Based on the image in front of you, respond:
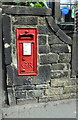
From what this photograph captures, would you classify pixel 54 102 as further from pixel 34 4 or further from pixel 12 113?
pixel 34 4

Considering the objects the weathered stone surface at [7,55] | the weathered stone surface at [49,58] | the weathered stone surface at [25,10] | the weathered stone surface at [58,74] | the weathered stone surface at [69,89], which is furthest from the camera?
the weathered stone surface at [69,89]

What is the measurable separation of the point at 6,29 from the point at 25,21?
0.45 meters

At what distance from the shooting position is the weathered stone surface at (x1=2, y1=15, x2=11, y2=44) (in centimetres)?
458

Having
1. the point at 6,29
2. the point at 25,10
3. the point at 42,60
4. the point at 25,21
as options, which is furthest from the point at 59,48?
the point at 6,29

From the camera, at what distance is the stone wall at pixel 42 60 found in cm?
465

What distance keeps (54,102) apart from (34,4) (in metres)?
2.30

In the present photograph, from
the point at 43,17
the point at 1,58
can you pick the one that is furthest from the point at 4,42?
the point at 43,17

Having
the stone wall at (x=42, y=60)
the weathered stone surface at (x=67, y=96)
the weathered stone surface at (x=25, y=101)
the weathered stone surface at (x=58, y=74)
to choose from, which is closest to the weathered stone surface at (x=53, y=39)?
the stone wall at (x=42, y=60)

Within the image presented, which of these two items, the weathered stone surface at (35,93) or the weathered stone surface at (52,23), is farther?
the weathered stone surface at (35,93)

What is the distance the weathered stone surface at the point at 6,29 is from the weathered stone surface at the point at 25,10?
0.48 ft

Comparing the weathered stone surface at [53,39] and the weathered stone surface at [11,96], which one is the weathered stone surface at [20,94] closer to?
the weathered stone surface at [11,96]

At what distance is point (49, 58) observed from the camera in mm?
4836

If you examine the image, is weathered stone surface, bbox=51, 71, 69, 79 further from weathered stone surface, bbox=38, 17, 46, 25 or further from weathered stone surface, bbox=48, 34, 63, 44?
weathered stone surface, bbox=38, 17, 46, 25

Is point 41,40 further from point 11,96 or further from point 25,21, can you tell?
point 11,96
